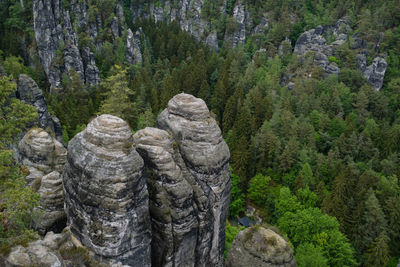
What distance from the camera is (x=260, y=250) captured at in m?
20.8

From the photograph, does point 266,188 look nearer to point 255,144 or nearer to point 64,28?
point 255,144

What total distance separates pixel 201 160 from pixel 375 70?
8237 cm

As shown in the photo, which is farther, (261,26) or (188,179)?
(261,26)

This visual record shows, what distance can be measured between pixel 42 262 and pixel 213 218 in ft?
38.6

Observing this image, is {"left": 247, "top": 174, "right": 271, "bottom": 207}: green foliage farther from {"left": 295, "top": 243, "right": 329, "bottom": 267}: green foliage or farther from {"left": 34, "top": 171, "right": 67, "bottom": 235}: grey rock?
{"left": 34, "top": 171, "right": 67, "bottom": 235}: grey rock

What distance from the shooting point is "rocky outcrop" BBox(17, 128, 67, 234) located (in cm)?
2070

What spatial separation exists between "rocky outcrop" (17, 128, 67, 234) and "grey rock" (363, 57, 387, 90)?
84.8 metres

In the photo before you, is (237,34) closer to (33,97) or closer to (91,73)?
(91,73)

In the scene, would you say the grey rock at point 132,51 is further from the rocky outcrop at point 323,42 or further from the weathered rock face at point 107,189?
the weathered rock face at point 107,189

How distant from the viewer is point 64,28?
78.2 metres

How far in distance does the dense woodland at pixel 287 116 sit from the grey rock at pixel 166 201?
6.81 meters

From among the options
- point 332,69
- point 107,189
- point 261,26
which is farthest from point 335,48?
point 107,189

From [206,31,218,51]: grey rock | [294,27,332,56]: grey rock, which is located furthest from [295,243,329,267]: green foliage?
[206,31,218,51]: grey rock

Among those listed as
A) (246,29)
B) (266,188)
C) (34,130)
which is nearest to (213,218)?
(34,130)
